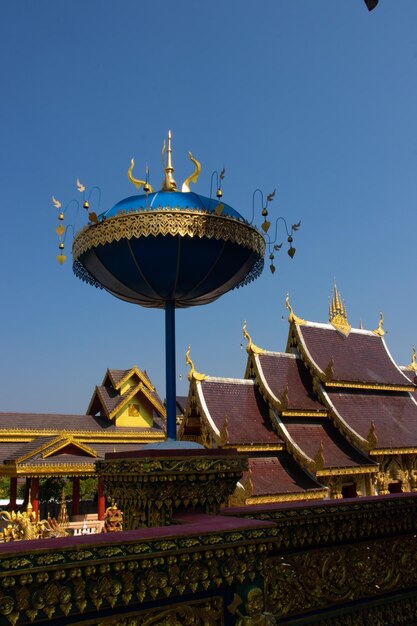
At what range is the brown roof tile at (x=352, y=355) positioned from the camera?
1677 cm

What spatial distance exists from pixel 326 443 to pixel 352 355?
3.95 metres

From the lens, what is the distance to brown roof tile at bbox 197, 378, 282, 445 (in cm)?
1381

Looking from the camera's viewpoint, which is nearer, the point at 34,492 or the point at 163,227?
the point at 163,227

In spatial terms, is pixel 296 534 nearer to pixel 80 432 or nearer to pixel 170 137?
pixel 170 137

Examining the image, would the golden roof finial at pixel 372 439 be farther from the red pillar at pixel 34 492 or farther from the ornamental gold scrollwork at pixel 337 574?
the red pillar at pixel 34 492

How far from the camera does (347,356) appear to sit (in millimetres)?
17672

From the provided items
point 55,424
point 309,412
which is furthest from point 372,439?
point 55,424

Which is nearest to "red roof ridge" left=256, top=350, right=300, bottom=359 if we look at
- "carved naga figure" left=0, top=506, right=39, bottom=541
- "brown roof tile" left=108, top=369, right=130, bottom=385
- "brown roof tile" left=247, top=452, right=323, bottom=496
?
"brown roof tile" left=247, top=452, right=323, bottom=496

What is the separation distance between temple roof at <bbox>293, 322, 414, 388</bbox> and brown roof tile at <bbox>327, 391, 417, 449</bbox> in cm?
55

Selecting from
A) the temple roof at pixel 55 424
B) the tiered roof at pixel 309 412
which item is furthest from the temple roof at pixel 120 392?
the tiered roof at pixel 309 412

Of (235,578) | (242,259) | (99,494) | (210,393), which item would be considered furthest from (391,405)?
(235,578)

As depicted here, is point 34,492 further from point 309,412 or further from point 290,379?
point 309,412

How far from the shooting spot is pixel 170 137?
15.6 feet

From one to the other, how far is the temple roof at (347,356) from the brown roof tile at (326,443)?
146 centimetres
